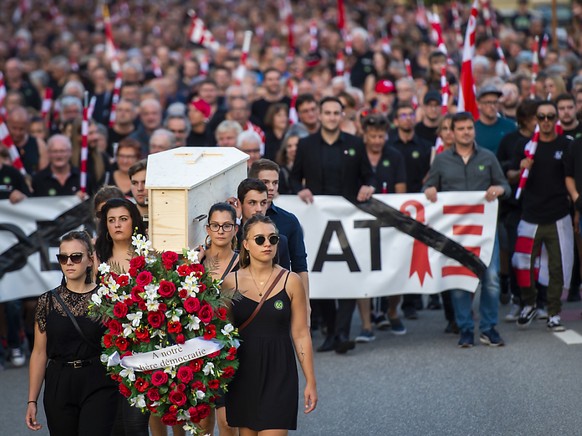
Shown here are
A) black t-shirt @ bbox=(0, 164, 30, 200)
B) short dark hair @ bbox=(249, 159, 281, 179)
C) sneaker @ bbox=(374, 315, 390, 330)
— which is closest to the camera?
short dark hair @ bbox=(249, 159, 281, 179)

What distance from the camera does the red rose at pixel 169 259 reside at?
755 cm

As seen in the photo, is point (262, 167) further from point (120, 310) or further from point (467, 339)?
point (467, 339)

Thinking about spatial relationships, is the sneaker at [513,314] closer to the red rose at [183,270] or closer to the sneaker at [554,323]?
the sneaker at [554,323]

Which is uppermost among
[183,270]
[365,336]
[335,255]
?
[183,270]

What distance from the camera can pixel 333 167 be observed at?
42.5ft

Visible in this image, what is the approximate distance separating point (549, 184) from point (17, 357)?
5.38 meters

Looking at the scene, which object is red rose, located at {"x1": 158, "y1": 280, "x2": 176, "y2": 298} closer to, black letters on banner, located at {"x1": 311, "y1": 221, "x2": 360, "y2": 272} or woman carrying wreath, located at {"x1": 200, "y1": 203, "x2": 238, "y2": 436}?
woman carrying wreath, located at {"x1": 200, "y1": 203, "x2": 238, "y2": 436}

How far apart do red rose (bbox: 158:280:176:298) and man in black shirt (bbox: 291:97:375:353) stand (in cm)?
539

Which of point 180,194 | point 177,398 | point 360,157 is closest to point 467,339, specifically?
point 360,157

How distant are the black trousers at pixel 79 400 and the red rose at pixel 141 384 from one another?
2.54 ft

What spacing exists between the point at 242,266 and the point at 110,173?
6103 millimetres

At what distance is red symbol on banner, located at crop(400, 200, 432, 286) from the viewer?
1304 centimetres

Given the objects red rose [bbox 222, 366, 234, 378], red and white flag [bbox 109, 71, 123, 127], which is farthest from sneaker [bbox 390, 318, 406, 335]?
red rose [bbox 222, 366, 234, 378]

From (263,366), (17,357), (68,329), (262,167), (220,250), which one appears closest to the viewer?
(263,366)
